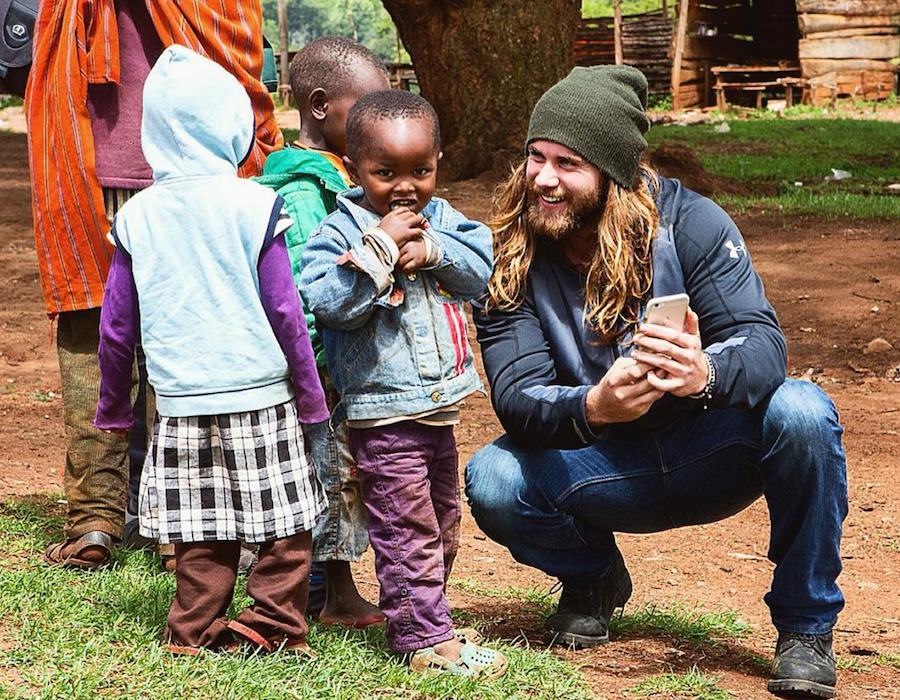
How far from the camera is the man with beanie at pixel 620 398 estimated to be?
3143mm

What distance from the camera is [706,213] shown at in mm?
3391

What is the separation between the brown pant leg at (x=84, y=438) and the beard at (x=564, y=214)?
1.30 metres

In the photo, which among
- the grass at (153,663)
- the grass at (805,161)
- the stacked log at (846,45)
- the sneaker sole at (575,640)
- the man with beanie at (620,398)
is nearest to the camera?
the grass at (153,663)

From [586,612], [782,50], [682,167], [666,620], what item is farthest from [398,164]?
[782,50]

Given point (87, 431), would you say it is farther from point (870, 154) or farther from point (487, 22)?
point (870, 154)

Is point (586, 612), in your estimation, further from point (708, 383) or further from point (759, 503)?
point (759, 503)

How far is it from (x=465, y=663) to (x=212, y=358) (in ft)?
2.88

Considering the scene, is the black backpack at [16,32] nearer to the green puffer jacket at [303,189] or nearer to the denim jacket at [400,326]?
the green puffer jacket at [303,189]

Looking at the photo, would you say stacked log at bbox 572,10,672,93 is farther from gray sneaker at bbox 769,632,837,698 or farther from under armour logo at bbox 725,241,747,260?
gray sneaker at bbox 769,632,837,698

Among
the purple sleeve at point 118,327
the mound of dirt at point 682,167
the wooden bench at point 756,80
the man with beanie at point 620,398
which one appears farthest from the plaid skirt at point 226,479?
the wooden bench at point 756,80

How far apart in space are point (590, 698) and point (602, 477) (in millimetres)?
578

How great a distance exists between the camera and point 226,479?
9.67ft

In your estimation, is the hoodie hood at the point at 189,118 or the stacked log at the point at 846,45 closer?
the hoodie hood at the point at 189,118

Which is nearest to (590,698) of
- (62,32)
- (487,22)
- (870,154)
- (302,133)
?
(302,133)
